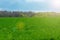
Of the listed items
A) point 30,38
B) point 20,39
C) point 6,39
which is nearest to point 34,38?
point 30,38

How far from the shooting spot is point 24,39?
13.4 m

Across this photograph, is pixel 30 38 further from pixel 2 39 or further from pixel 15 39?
pixel 2 39

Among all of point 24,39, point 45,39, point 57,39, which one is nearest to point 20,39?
point 24,39

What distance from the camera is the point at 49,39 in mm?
13562

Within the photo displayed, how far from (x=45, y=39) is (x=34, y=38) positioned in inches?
36.1

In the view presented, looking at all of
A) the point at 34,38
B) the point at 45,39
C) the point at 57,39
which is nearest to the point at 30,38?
the point at 34,38

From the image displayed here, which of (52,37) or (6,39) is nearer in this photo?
(6,39)

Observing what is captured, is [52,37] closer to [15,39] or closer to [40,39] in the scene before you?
[40,39]

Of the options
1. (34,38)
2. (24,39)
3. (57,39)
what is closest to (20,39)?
(24,39)

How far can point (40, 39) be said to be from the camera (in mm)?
13531

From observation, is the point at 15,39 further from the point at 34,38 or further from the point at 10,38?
the point at 34,38

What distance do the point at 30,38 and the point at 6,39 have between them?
1959 mm

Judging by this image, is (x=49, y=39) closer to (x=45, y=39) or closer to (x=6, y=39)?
(x=45, y=39)

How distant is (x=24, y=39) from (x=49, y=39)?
204 centimetres
